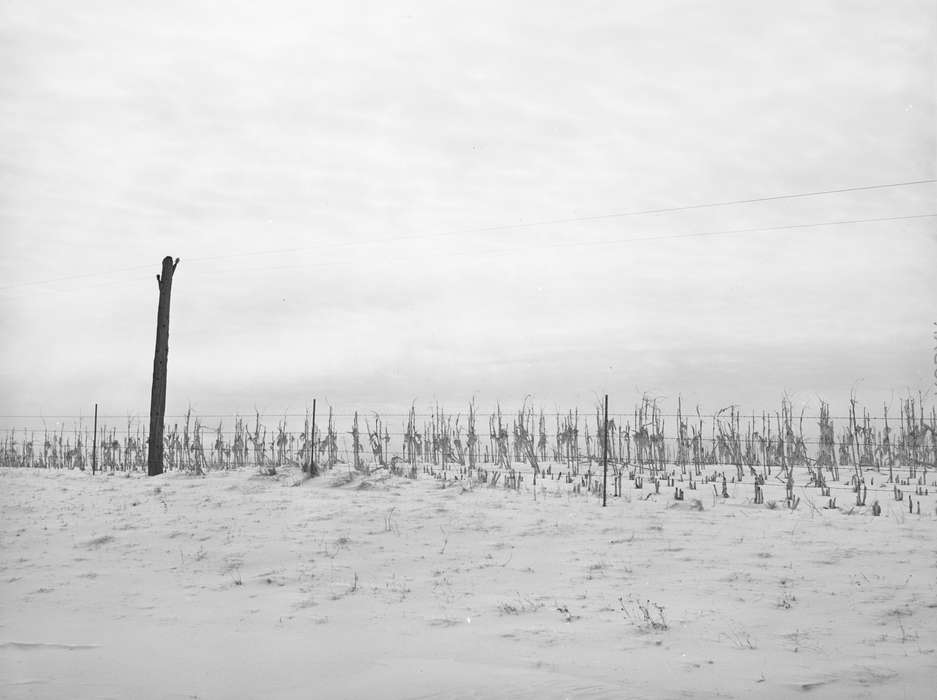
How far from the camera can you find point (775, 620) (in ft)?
20.9

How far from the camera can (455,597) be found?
23.6ft

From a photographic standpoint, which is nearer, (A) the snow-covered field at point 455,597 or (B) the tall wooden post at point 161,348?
(A) the snow-covered field at point 455,597

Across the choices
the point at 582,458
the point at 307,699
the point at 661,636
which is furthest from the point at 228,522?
the point at 582,458

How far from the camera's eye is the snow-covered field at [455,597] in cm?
530

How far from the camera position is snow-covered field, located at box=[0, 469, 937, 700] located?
5.30 metres

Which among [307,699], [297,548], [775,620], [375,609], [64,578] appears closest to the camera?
[307,699]

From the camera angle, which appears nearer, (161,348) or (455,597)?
(455,597)

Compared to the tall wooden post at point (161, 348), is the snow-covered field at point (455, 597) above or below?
below

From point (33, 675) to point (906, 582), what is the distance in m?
7.02

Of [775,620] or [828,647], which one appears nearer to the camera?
[828,647]

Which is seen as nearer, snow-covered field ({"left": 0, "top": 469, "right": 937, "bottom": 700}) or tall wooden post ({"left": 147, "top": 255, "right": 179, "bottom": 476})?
snow-covered field ({"left": 0, "top": 469, "right": 937, "bottom": 700})

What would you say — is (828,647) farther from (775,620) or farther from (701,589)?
(701,589)

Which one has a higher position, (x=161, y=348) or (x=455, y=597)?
(x=161, y=348)

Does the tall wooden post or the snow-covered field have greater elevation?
the tall wooden post
